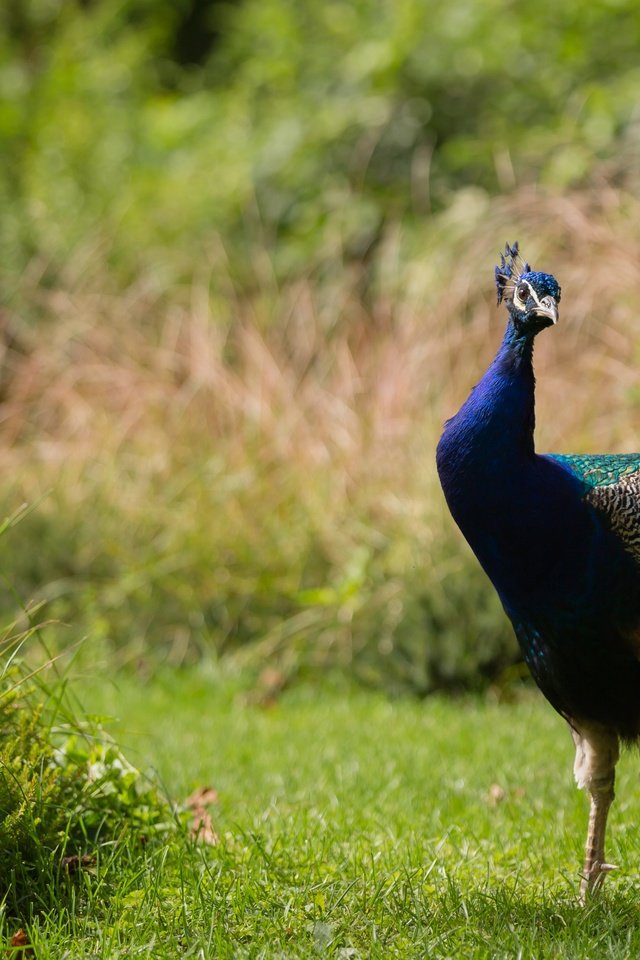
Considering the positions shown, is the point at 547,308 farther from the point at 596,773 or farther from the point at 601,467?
the point at 596,773

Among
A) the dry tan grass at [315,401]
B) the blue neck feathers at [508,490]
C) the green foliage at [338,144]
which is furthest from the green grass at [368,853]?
the green foliage at [338,144]

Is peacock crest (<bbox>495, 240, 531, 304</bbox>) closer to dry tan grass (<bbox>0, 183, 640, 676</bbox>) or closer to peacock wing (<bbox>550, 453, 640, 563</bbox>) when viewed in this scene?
peacock wing (<bbox>550, 453, 640, 563</bbox>)

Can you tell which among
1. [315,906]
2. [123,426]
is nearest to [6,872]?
[315,906]

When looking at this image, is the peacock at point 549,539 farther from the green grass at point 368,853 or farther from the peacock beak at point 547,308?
the green grass at point 368,853

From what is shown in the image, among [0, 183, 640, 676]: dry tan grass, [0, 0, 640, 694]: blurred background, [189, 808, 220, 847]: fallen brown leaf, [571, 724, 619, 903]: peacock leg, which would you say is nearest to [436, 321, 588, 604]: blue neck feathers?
[571, 724, 619, 903]: peacock leg

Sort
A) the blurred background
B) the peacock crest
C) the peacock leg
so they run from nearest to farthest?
the peacock leg, the peacock crest, the blurred background

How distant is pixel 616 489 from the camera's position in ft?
10.1

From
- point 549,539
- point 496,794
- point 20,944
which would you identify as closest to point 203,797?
point 496,794

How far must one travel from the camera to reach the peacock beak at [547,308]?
299cm

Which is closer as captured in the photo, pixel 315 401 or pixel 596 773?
pixel 596 773

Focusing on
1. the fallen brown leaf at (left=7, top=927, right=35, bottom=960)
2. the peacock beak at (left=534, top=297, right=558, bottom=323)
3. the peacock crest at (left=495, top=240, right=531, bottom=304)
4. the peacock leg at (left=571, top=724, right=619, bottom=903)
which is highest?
the peacock crest at (left=495, top=240, right=531, bottom=304)

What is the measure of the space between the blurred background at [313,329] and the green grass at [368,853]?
0.96 meters

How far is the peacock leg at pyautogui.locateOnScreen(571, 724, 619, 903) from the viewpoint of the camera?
10.1ft

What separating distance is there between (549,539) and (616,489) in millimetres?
232
